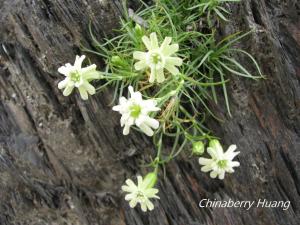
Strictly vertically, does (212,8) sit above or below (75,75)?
above

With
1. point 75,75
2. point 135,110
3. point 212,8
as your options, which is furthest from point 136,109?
point 212,8

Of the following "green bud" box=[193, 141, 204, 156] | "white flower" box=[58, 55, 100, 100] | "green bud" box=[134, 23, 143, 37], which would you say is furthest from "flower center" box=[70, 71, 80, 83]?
"green bud" box=[193, 141, 204, 156]

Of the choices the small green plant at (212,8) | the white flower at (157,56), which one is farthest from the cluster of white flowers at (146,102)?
the small green plant at (212,8)

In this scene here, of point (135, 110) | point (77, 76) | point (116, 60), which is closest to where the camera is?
point (135, 110)

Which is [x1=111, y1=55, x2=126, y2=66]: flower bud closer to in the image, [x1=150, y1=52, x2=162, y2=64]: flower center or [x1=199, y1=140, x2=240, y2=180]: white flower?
[x1=150, y1=52, x2=162, y2=64]: flower center

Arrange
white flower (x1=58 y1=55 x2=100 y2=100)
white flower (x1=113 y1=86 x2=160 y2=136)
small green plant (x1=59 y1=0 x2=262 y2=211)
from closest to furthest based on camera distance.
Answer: white flower (x1=113 y1=86 x2=160 y2=136) < white flower (x1=58 y1=55 x2=100 y2=100) < small green plant (x1=59 y1=0 x2=262 y2=211)

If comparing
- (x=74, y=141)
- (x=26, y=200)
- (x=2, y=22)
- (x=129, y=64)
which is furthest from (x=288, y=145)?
(x=2, y=22)

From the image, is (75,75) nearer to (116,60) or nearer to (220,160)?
(116,60)

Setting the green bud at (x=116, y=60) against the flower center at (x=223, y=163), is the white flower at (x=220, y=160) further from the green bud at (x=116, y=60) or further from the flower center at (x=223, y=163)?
the green bud at (x=116, y=60)

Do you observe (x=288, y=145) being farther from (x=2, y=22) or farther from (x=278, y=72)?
(x=2, y=22)
